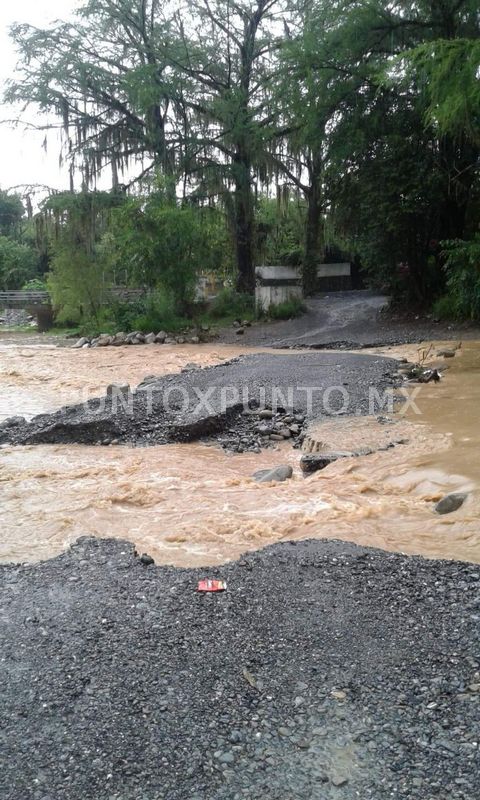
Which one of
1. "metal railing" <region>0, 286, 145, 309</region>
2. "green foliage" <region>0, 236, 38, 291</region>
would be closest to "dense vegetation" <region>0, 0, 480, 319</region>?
"metal railing" <region>0, 286, 145, 309</region>

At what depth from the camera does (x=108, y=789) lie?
9.23ft

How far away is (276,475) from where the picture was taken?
736 centimetres

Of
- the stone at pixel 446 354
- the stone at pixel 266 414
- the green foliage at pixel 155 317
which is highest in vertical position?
the green foliage at pixel 155 317

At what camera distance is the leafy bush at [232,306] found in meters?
24.6

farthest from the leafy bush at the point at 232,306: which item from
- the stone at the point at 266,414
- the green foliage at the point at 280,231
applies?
the stone at the point at 266,414

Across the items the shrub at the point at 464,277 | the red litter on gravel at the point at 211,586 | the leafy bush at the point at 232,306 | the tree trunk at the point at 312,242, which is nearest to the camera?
the red litter on gravel at the point at 211,586

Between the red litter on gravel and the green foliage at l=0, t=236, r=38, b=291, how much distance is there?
145ft

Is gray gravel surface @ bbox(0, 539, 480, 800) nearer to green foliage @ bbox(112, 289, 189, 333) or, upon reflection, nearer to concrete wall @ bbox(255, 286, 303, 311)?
green foliage @ bbox(112, 289, 189, 333)

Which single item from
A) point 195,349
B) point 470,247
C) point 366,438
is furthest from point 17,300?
point 366,438

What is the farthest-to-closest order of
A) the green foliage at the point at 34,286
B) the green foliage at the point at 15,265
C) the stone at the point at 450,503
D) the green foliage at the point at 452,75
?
the green foliage at the point at 15,265 → the green foliage at the point at 34,286 → the green foliage at the point at 452,75 → the stone at the point at 450,503

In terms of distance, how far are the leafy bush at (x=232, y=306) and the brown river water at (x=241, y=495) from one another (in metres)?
14.5

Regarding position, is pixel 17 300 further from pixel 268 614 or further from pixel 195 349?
pixel 268 614

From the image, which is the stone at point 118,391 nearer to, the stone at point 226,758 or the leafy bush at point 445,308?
the stone at point 226,758

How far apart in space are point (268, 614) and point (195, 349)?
16330 mm
